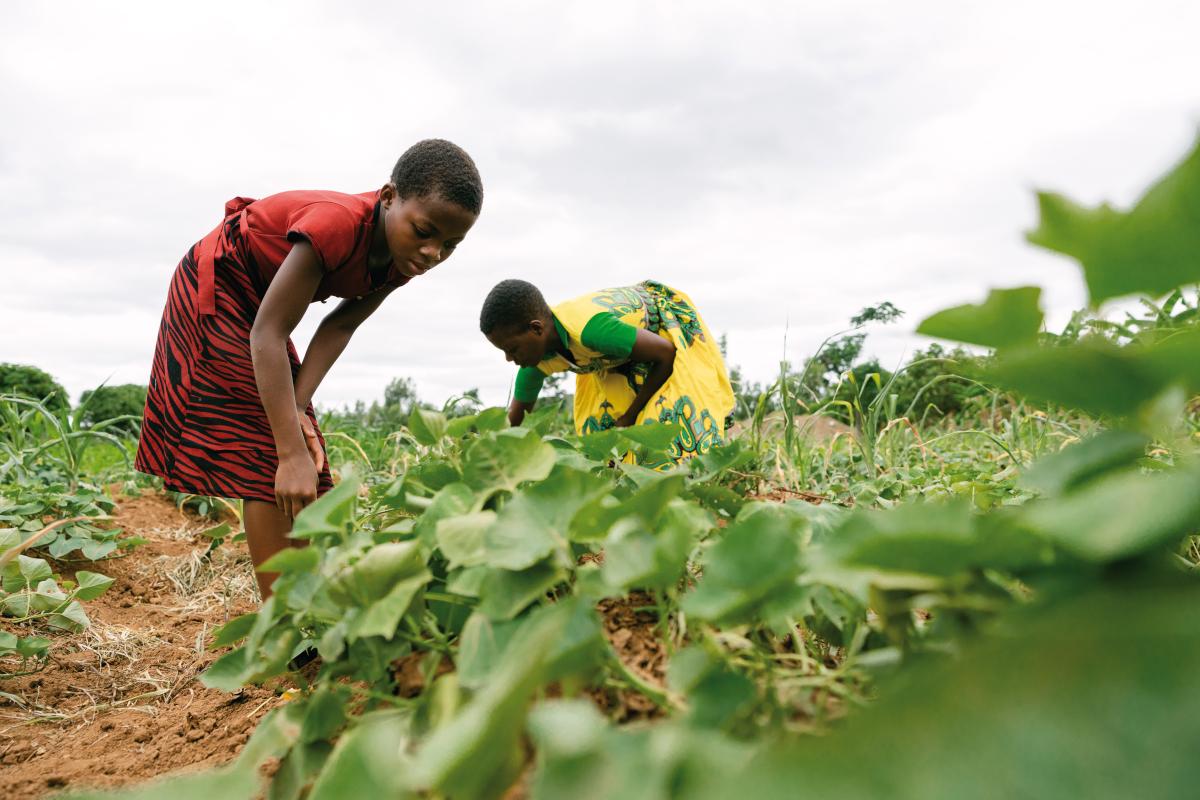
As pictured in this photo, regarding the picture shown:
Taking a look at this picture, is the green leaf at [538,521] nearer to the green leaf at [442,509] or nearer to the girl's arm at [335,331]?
the green leaf at [442,509]

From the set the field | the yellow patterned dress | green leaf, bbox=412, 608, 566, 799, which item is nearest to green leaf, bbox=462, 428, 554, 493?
the field

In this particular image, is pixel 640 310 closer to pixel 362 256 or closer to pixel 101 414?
pixel 362 256

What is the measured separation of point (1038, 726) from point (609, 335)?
2846 millimetres

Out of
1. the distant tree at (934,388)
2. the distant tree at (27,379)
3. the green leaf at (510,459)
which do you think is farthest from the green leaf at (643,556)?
the distant tree at (27,379)

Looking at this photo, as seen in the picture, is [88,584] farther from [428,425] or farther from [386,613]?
[386,613]

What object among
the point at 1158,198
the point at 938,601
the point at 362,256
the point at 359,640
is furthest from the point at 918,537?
the point at 362,256

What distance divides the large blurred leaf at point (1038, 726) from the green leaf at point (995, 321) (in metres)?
0.18

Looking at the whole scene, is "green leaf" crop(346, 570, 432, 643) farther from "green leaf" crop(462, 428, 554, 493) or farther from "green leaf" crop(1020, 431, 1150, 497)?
"green leaf" crop(1020, 431, 1150, 497)

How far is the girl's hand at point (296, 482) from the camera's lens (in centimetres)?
167

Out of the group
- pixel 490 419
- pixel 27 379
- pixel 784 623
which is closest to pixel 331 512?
pixel 490 419

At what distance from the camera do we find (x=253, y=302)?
6.56 feet

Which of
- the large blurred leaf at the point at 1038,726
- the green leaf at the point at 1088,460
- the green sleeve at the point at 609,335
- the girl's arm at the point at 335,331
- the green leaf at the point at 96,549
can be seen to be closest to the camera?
the large blurred leaf at the point at 1038,726

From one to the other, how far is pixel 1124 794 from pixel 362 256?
2014 mm

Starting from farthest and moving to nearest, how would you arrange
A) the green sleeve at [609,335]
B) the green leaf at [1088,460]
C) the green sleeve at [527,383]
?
the green sleeve at [527,383], the green sleeve at [609,335], the green leaf at [1088,460]
